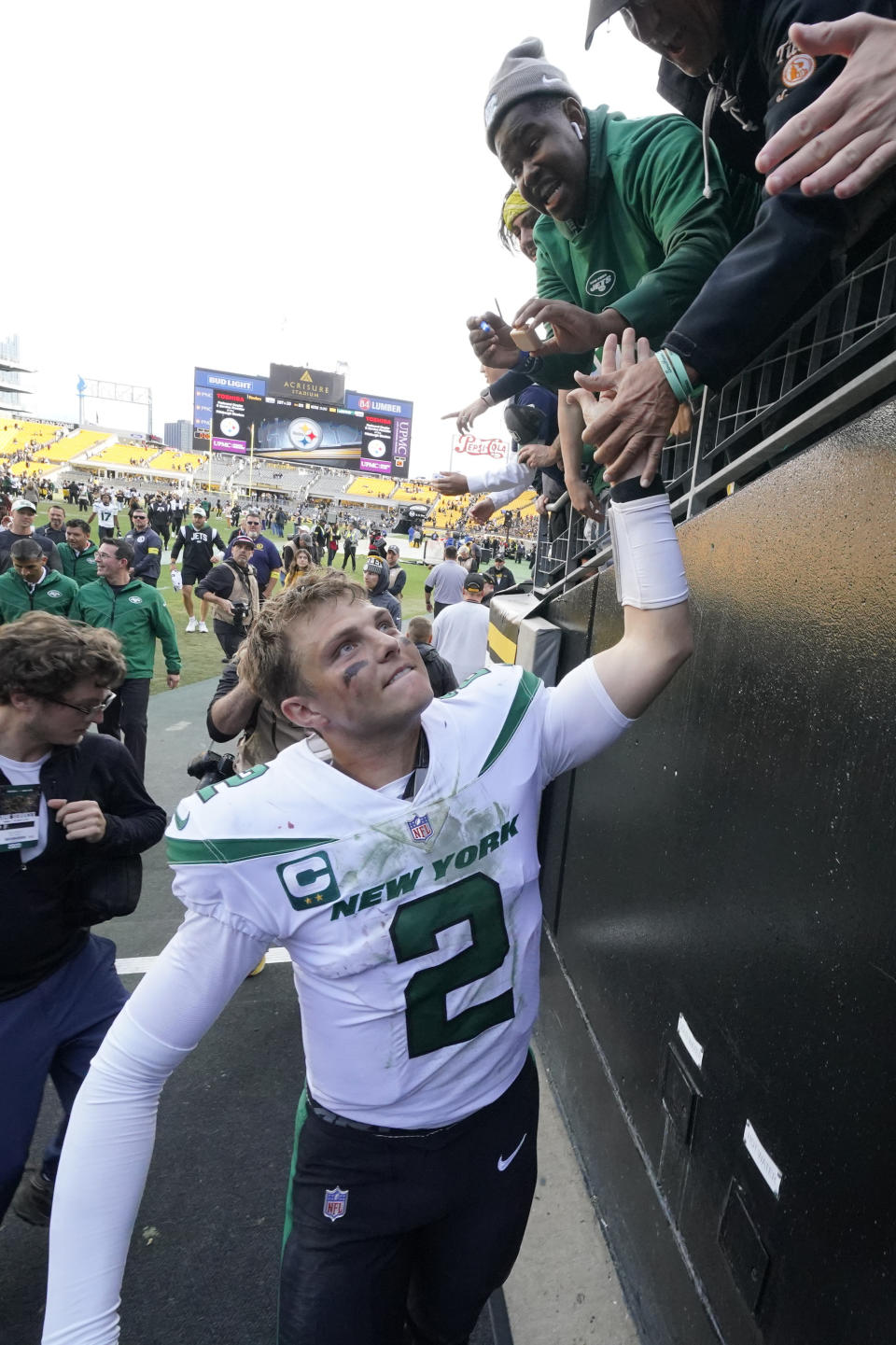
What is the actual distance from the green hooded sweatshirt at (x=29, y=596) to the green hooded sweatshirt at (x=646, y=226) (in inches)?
216

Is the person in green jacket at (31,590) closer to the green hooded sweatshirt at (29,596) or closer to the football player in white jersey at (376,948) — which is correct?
the green hooded sweatshirt at (29,596)

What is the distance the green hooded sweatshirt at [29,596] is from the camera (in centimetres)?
677

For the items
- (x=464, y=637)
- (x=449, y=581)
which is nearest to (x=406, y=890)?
(x=464, y=637)

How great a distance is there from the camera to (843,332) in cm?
169

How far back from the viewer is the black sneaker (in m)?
2.61

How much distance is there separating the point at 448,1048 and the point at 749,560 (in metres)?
1.41

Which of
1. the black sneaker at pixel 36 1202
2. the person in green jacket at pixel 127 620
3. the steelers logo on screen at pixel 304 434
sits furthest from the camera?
the steelers logo on screen at pixel 304 434

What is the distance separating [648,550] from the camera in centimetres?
162

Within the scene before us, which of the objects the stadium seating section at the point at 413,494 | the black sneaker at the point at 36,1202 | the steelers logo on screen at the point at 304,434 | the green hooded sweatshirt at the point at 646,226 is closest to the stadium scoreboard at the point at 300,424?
the steelers logo on screen at the point at 304,434

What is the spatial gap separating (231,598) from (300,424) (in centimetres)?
5765

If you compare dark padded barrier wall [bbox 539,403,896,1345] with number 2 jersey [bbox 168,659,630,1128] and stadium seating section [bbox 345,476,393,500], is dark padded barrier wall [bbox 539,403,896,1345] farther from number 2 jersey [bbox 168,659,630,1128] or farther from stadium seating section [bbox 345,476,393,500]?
stadium seating section [bbox 345,476,393,500]

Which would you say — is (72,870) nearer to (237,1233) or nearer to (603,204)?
(237,1233)

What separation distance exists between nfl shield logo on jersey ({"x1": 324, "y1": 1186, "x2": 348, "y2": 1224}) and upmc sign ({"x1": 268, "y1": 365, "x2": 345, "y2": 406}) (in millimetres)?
67671

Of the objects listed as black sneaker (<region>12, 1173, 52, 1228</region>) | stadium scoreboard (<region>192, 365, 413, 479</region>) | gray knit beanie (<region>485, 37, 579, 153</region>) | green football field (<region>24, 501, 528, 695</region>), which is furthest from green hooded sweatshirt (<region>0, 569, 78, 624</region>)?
stadium scoreboard (<region>192, 365, 413, 479</region>)
